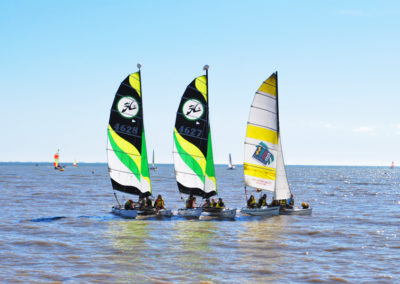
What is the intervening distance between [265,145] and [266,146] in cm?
12

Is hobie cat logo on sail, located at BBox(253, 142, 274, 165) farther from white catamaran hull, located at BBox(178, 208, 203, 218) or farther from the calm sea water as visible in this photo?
white catamaran hull, located at BBox(178, 208, 203, 218)

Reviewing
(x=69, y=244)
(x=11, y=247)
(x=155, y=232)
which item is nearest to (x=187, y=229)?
(x=155, y=232)

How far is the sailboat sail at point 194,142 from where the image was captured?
3459 centimetres

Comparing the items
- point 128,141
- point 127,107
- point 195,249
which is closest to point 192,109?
point 127,107

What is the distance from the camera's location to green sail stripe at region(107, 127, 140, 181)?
34250mm

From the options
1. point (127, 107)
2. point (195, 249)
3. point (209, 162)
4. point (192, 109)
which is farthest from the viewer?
point (209, 162)

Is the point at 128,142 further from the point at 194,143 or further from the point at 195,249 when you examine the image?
A: the point at 195,249

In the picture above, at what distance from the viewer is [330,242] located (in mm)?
27031

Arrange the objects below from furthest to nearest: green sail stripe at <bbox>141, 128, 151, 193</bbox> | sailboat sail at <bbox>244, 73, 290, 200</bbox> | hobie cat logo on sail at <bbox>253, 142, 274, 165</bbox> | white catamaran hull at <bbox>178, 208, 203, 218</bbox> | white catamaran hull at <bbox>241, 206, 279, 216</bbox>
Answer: hobie cat logo on sail at <bbox>253, 142, 274, 165</bbox>
sailboat sail at <bbox>244, 73, 290, 200</bbox>
white catamaran hull at <bbox>241, 206, 279, 216</bbox>
green sail stripe at <bbox>141, 128, 151, 193</bbox>
white catamaran hull at <bbox>178, 208, 203, 218</bbox>

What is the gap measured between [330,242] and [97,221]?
1585cm

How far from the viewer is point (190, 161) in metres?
34.9

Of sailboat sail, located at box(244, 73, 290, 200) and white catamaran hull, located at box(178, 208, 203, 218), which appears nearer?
white catamaran hull, located at box(178, 208, 203, 218)

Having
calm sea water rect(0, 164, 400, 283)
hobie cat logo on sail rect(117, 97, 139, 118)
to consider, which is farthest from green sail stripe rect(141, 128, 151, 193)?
calm sea water rect(0, 164, 400, 283)

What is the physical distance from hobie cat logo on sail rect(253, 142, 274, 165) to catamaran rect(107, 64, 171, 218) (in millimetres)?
8610
